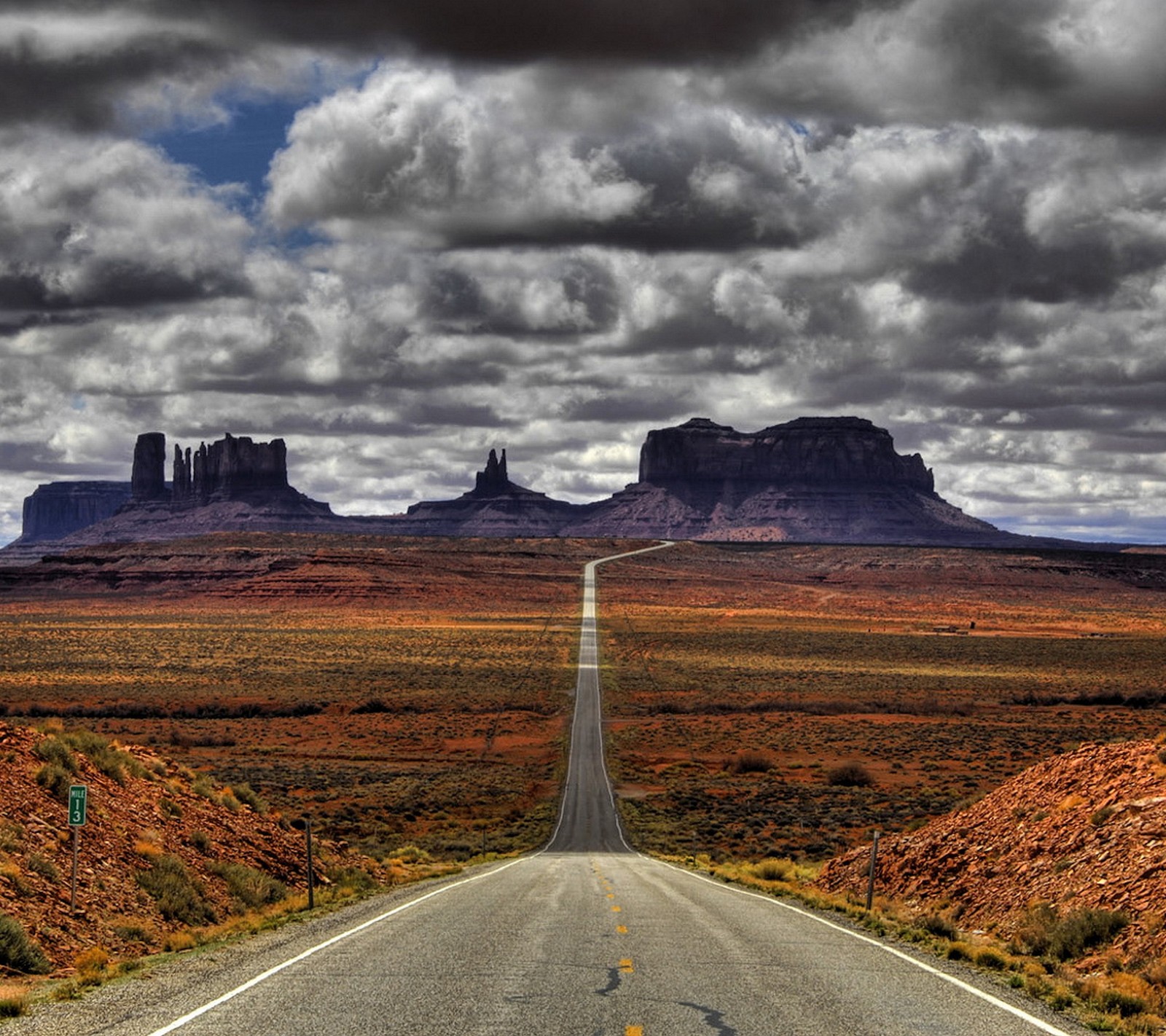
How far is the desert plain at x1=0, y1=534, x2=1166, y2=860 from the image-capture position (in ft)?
157

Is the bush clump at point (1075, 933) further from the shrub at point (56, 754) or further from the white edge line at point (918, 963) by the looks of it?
the shrub at point (56, 754)

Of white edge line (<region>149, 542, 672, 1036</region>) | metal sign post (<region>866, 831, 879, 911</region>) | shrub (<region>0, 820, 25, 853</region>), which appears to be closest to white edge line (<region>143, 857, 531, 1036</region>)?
white edge line (<region>149, 542, 672, 1036</region>)

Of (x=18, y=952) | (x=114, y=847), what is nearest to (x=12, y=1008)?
(x=18, y=952)

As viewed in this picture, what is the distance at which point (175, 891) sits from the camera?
19016mm

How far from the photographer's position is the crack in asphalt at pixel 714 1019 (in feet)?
34.6

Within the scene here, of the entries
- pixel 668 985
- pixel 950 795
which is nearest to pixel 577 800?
pixel 950 795

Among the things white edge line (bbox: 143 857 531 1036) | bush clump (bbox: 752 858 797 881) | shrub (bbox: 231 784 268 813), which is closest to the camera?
white edge line (bbox: 143 857 531 1036)

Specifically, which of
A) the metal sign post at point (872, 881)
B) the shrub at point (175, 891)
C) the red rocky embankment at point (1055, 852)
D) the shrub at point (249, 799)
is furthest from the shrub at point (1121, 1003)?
the shrub at point (249, 799)

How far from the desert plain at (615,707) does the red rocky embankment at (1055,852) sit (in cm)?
429

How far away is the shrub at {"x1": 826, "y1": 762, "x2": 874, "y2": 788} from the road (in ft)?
116

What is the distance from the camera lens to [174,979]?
43.6 ft

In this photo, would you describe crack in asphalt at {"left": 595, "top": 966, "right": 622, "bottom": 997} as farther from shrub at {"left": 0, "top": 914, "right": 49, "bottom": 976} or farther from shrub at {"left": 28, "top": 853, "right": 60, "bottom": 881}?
shrub at {"left": 28, "top": 853, "right": 60, "bottom": 881}

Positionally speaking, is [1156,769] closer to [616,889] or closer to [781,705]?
[616,889]

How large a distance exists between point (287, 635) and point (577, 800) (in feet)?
284
